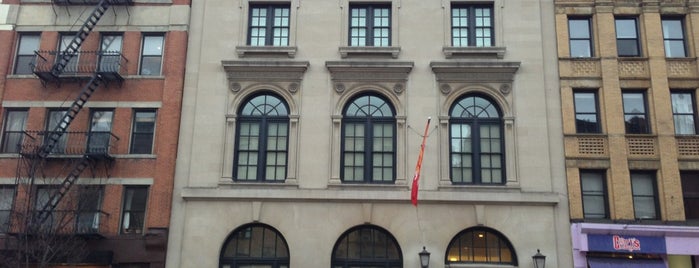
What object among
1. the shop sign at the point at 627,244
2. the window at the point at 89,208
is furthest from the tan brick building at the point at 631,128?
the window at the point at 89,208

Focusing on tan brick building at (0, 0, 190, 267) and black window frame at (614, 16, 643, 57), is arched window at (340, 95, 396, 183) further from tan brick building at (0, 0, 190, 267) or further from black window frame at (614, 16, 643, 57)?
black window frame at (614, 16, 643, 57)

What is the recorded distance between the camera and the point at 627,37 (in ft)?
79.6

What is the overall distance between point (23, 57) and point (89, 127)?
445cm

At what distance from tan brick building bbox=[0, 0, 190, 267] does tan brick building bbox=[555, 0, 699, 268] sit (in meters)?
15.3

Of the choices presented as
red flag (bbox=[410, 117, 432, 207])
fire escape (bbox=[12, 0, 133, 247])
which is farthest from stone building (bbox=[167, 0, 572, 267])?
fire escape (bbox=[12, 0, 133, 247])

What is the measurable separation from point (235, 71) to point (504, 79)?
1055 centimetres

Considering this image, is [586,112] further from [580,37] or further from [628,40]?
[628,40]

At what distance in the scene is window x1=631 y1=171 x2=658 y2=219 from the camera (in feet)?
73.0

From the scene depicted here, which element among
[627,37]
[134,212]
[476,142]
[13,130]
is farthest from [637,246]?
[13,130]

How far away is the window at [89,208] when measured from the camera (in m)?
22.5

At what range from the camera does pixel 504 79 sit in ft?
78.2

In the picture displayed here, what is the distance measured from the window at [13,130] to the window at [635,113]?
23182mm

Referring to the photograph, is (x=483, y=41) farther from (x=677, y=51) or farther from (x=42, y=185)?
(x=42, y=185)

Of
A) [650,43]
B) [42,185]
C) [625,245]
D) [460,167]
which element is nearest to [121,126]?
[42,185]
